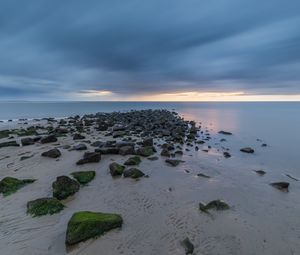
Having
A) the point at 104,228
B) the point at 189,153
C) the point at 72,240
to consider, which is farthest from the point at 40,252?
the point at 189,153

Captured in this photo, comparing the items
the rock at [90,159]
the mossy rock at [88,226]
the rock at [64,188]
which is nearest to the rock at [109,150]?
→ the rock at [90,159]

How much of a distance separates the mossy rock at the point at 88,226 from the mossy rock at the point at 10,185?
4.51 metres

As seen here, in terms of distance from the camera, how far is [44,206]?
8039 mm

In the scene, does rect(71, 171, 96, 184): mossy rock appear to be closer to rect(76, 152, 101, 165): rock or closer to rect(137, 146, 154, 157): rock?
rect(76, 152, 101, 165): rock

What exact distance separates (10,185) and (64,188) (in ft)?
8.41

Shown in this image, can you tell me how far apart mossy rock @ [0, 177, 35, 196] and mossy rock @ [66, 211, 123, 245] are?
4511mm

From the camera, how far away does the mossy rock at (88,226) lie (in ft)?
20.6

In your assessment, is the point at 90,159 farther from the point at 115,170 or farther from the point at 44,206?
the point at 44,206

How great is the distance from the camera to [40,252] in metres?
5.98

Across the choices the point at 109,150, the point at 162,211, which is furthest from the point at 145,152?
the point at 162,211

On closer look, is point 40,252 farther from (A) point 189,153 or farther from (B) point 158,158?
(A) point 189,153

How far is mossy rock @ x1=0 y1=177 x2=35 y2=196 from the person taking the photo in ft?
31.3

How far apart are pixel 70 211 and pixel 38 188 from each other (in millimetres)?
2813

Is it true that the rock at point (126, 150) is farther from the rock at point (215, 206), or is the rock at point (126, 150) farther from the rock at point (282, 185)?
the rock at point (282, 185)
